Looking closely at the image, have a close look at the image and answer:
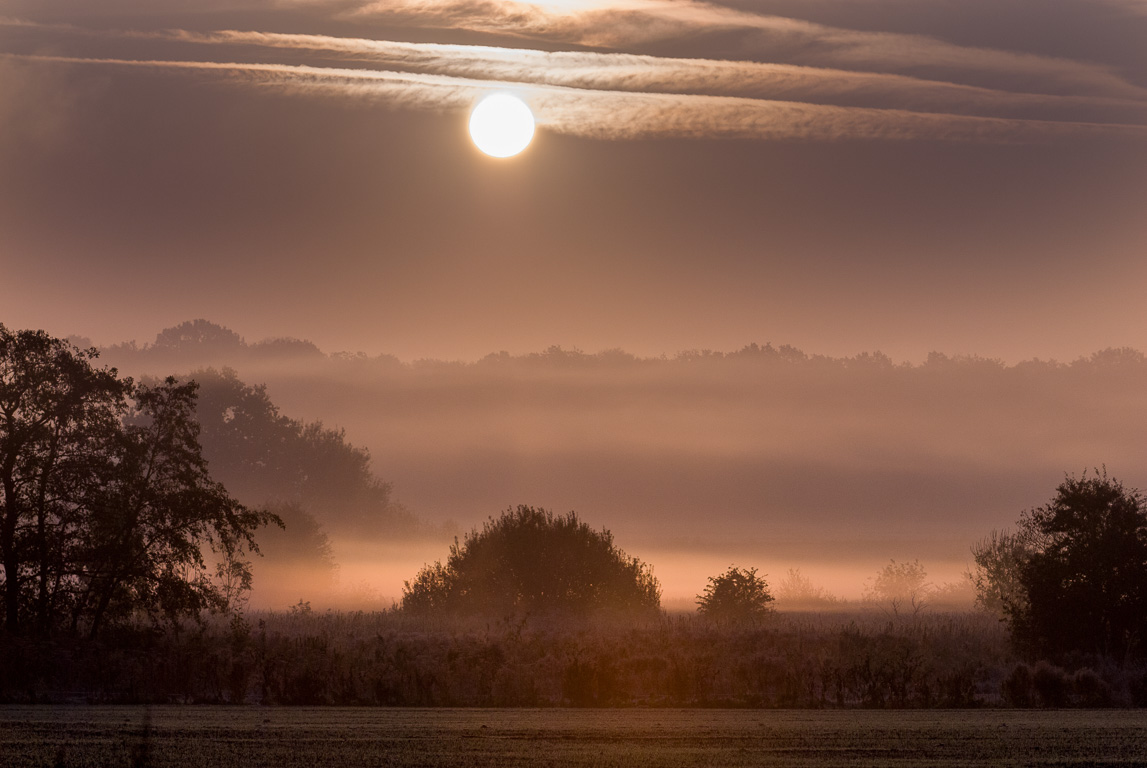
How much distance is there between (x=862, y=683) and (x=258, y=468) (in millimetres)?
100573

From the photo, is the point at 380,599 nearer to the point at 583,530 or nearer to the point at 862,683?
the point at 583,530

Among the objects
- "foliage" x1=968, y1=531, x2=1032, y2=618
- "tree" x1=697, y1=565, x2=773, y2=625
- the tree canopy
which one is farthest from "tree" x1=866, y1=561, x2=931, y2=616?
the tree canopy

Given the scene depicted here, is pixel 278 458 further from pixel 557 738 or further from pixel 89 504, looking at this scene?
pixel 557 738

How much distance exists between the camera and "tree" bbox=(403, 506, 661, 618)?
5425 centimetres

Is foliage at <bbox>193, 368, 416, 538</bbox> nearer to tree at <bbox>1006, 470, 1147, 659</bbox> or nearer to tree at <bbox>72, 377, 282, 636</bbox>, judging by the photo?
tree at <bbox>72, 377, 282, 636</bbox>

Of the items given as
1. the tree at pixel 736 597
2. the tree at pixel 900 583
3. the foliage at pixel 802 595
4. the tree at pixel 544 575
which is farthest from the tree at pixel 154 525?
the tree at pixel 900 583

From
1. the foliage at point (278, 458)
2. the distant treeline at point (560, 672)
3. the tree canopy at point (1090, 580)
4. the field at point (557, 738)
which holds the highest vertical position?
the foliage at point (278, 458)

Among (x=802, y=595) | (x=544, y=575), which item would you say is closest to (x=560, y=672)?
(x=544, y=575)

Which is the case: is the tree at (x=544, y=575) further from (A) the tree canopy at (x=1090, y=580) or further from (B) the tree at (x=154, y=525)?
(A) the tree canopy at (x=1090, y=580)

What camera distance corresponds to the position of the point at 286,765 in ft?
57.4

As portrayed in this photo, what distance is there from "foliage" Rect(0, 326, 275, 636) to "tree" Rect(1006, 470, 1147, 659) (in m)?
25.7

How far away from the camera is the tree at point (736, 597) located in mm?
56219

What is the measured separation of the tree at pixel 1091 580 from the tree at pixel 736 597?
16.7 metres

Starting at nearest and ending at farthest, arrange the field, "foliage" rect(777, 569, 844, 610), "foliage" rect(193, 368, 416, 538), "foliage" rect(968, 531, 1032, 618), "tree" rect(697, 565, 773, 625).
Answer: the field < "tree" rect(697, 565, 773, 625) < "foliage" rect(968, 531, 1032, 618) < "foliage" rect(777, 569, 844, 610) < "foliage" rect(193, 368, 416, 538)
